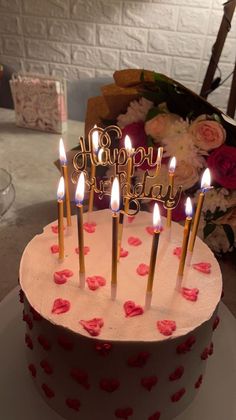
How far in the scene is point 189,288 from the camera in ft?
2.24

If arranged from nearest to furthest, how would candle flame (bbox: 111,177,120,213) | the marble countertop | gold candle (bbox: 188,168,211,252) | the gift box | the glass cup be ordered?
candle flame (bbox: 111,177,120,213) < gold candle (bbox: 188,168,211,252) < the marble countertop < the glass cup < the gift box

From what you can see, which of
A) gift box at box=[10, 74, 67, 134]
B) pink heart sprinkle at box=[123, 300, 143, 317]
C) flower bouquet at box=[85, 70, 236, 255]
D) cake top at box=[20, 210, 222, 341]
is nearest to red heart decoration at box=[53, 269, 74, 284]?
cake top at box=[20, 210, 222, 341]

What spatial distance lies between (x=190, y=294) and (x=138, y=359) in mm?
137

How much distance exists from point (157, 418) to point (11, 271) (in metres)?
0.45

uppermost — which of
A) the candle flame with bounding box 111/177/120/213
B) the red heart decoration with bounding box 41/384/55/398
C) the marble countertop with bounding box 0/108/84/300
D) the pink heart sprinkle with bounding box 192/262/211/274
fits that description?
the candle flame with bounding box 111/177/120/213

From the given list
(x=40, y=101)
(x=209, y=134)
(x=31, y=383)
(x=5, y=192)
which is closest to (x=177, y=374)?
(x=31, y=383)

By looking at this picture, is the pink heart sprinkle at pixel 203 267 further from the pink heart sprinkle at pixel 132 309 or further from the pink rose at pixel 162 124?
the pink rose at pixel 162 124

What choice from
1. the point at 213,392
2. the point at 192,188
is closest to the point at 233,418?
the point at 213,392

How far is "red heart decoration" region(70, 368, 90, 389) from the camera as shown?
0.61 meters

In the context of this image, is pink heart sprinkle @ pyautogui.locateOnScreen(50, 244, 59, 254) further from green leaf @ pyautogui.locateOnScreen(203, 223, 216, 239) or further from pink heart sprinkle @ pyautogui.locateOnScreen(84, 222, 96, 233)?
green leaf @ pyautogui.locateOnScreen(203, 223, 216, 239)

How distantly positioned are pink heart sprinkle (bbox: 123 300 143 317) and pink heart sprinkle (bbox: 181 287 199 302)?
78 mm

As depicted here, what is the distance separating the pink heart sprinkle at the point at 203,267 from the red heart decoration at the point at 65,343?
0.82 feet

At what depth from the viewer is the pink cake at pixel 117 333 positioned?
59 centimetres

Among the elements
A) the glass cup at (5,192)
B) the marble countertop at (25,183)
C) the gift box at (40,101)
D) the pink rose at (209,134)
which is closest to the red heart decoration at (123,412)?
the marble countertop at (25,183)
